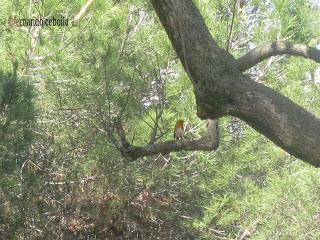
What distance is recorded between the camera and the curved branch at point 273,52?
1552mm

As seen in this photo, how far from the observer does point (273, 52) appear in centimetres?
164

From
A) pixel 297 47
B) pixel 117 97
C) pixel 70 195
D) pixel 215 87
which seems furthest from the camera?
pixel 70 195

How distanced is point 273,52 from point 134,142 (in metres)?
2.01

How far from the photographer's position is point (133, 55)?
138 inches

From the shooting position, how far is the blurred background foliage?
3227 mm

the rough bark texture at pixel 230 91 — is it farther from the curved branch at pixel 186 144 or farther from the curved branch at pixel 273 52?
the curved branch at pixel 186 144

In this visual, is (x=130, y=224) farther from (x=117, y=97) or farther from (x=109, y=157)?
(x=117, y=97)

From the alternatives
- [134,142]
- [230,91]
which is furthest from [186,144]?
[134,142]

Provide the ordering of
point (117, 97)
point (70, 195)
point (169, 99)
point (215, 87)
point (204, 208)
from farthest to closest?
point (204, 208) → point (70, 195) → point (169, 99) → point (117, 97) → point (215, 87)

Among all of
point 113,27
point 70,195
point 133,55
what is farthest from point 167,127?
point 70,195

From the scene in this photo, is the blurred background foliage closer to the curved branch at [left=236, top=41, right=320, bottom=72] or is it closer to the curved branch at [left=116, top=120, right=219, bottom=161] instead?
the curved branch at [left=116, top=120, right=219, bottom=161]

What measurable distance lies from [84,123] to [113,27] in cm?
78

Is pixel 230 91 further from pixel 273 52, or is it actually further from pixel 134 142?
pixel 134 142

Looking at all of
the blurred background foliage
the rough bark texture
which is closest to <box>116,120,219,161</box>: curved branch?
the rough bark texture
